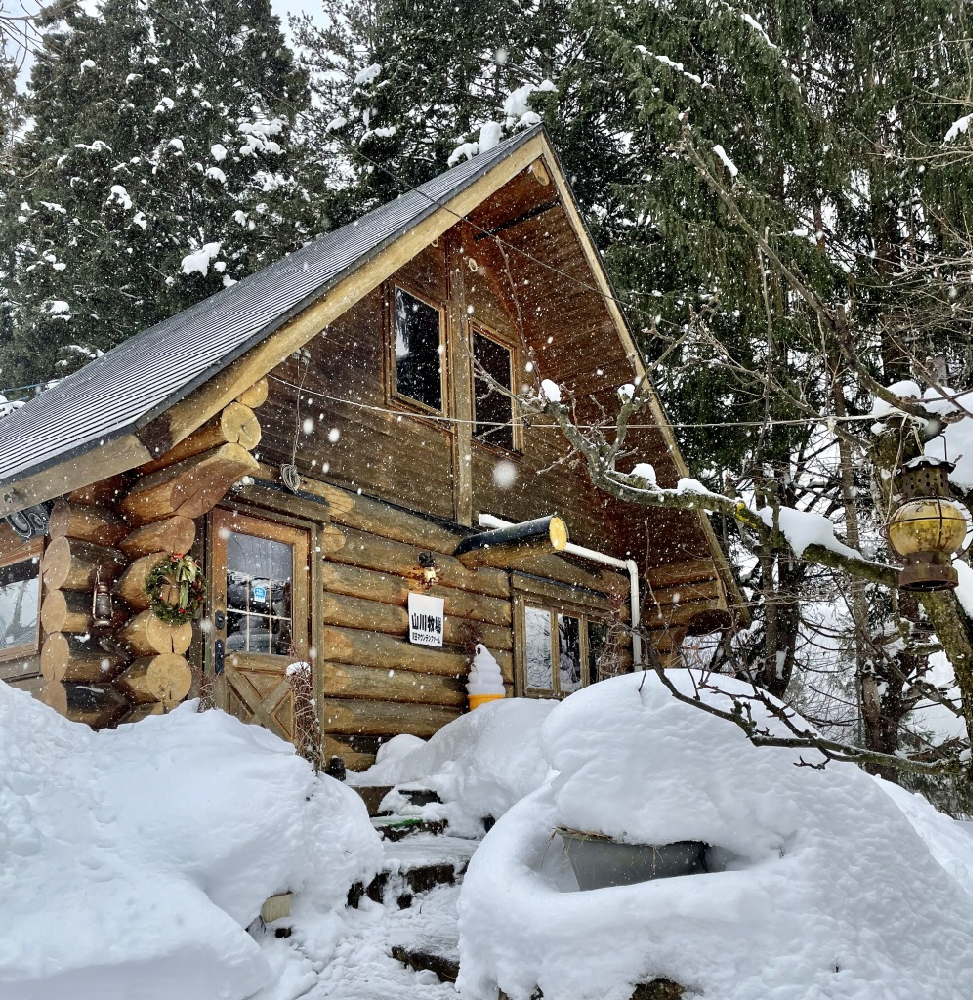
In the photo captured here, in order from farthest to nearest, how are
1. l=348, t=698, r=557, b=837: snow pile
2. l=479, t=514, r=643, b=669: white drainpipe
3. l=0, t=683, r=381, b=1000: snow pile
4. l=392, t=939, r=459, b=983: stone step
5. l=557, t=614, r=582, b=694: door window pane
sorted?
l=557, t=614, r=582, b=694: door window pane < l=479, t=514, r=643, b=669: white drainpipe < l=348, t=698, r=557, b=837: snow pile < l=392, t=939, r=459, b=983: stone step < l=0, t=683, r=381, b=1000: snow pile

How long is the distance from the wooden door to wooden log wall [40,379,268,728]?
71 cm

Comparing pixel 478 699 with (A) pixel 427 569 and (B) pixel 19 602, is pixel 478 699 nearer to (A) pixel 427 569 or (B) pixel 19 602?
(A) pixel 427 569

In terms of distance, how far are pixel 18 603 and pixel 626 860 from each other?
17.2 ft

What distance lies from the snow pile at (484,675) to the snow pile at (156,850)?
11.2 feet

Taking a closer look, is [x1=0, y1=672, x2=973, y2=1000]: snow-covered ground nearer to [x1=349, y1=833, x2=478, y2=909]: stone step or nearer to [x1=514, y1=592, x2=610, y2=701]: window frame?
[x1=349, y1=833, x2=478, y2=909]: stone step

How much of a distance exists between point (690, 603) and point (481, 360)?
4.25 meters

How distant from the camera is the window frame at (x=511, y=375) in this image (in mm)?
9898

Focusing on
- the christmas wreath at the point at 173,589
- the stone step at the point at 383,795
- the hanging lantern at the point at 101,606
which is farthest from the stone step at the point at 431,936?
the hanging lantern at the point at 101,606

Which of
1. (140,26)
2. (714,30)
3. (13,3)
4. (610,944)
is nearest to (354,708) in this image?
(610,944)

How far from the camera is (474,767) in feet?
23.8

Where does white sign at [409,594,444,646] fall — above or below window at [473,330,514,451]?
below

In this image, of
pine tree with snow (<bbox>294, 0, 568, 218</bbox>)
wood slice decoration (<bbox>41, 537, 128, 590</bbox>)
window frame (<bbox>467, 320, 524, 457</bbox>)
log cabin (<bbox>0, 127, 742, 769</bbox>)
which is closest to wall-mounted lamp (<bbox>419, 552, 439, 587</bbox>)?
log cabin (<bbox>0, 127, 742, 769</bbox>)

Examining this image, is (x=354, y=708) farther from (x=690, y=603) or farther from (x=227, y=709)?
(x=690, y=603)

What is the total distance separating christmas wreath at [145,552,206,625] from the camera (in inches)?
227
